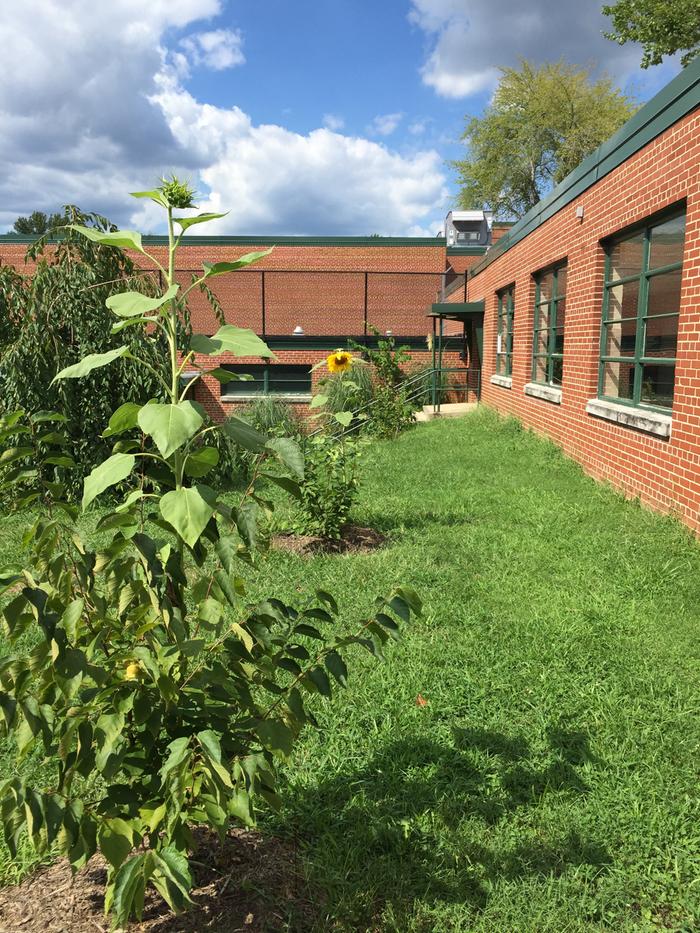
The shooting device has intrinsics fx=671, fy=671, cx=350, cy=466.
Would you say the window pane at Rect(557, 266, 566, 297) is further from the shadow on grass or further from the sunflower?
the shadow on grass

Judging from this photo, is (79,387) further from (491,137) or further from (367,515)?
(491,137)

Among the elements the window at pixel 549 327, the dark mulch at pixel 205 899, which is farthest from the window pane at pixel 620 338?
the dark mulch at pixel 205 899

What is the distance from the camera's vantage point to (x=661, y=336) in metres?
6.57

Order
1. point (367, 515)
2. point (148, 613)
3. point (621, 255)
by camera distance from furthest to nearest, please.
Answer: point (621, 255), point (367, 515), point (148, 613)

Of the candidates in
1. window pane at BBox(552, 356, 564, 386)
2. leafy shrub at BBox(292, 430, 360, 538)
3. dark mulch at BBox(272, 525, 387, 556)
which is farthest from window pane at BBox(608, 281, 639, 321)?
dark mulch at BBox(272, 525, 387, 556)

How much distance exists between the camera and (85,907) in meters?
1.96

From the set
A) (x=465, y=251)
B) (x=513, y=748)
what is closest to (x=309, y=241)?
(x=465, y=251)

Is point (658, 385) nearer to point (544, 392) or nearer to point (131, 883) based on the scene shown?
point (544, 392)

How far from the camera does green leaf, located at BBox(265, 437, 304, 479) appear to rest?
1394 mm

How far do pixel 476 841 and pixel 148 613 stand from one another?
1.50 m

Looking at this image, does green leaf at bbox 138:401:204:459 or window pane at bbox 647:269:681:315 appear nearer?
green leaf at bbox 138:401:204:459

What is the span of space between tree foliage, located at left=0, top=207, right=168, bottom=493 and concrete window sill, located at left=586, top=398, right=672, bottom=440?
5.40m

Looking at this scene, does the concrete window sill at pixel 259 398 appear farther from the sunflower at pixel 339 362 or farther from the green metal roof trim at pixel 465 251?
the green metal roof trim at pixel 465 251

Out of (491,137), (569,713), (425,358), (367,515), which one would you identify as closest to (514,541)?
(367,515)
